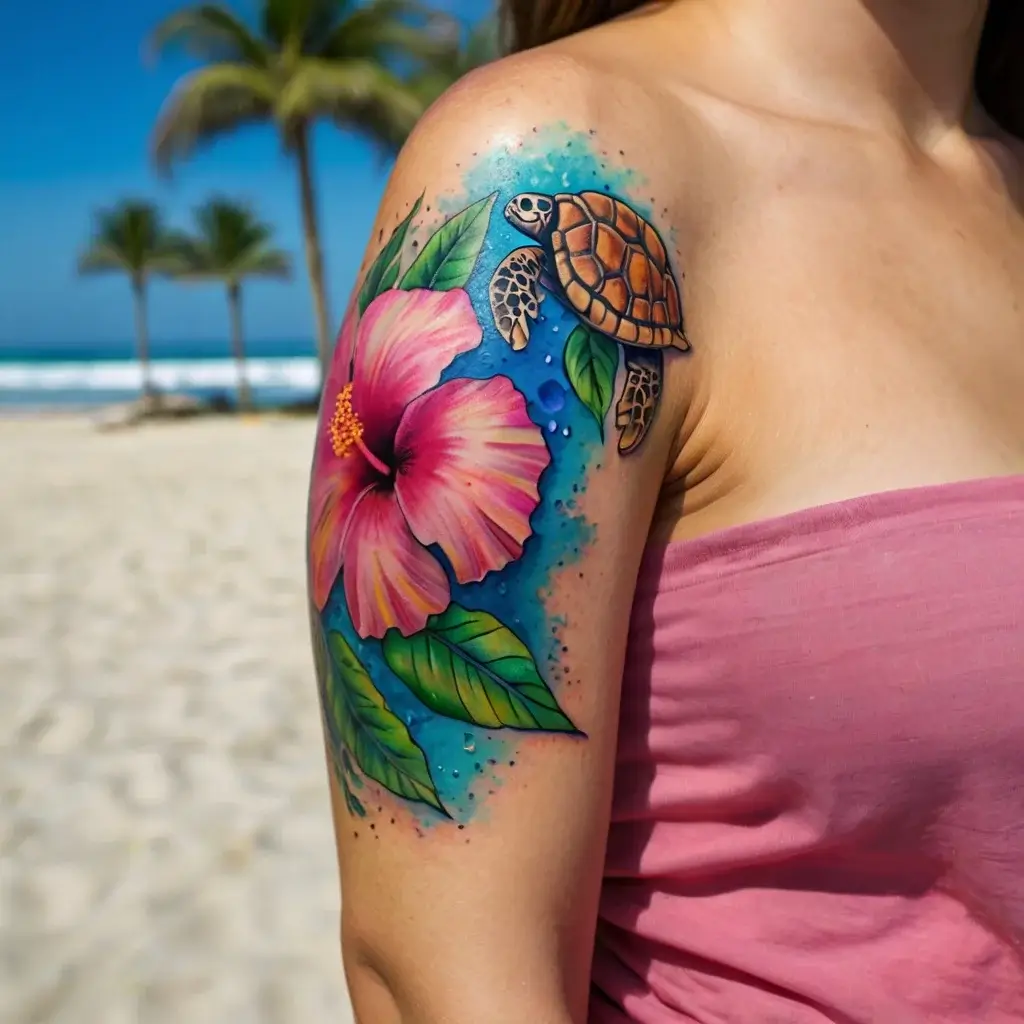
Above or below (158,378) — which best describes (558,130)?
above

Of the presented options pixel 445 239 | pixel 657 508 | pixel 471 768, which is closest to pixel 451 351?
pixel 445 239

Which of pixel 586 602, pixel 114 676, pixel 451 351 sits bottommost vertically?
pixel 114 676

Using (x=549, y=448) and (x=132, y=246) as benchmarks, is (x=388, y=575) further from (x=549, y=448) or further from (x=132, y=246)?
(x=132, y=246)

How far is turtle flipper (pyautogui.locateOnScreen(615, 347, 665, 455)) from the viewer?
726 mm

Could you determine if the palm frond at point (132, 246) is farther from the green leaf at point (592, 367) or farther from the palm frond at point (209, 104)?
the green leaf at point (592, 367)

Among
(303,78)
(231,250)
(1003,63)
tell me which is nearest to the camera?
(1003,63)

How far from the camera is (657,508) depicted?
30.4 inches

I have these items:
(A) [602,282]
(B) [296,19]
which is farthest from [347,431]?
(B) [296,19]

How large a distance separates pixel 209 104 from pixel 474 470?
1952cm

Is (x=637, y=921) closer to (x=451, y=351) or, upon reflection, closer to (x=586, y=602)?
(x=586, y=602)

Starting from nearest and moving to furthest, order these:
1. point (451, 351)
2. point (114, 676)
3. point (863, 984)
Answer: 1. point (451, 351)
2. point (863, 984)
3. point (114, 676)

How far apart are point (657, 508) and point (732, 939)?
368 mm

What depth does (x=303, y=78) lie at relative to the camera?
17.8 meters

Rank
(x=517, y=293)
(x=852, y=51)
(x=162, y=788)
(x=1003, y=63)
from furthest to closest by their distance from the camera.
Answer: (x=162, y=788) → (x=1003, y=63) → (x=852, y=51) → (x=517, y=293)
